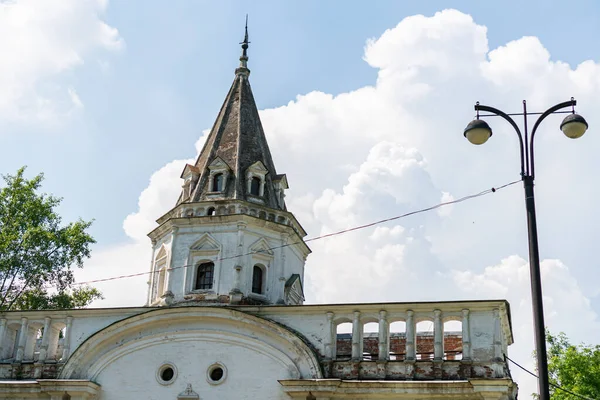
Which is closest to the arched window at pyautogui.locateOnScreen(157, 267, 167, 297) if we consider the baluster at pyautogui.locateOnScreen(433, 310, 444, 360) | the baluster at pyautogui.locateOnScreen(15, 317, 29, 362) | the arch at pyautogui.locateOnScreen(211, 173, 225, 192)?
the arch at pyautogui.locateOnScreen(211, 173, 225, 192)

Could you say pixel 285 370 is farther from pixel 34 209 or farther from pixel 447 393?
pixel 34 209

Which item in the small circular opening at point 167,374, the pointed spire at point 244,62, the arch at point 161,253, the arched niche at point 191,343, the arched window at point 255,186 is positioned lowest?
the small circular opening at point 167,374

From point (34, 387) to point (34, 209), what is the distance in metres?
11.5

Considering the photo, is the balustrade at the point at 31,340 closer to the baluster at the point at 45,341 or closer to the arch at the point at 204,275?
the baluster at the point at 45,341

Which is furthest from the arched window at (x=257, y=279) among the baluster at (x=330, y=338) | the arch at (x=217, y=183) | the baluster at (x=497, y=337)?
the baluster at (x=497, y=337)

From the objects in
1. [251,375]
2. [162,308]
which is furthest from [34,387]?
[251,375]

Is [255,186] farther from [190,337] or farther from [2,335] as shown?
[2,335]

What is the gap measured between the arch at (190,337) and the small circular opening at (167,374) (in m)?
0.95

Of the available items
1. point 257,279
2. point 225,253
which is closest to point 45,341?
point 225,253

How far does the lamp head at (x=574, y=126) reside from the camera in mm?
13844

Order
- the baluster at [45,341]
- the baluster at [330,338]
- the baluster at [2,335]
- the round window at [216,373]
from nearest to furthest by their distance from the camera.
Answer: the baluster at [330,338] < the round window at [216,373] < the baluster at [45,341] < the baluster at [2,335]

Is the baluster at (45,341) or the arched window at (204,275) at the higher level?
the arched window at (204,275)

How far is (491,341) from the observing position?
23.3 meters

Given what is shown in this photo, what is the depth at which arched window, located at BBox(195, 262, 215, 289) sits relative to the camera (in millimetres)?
27547
